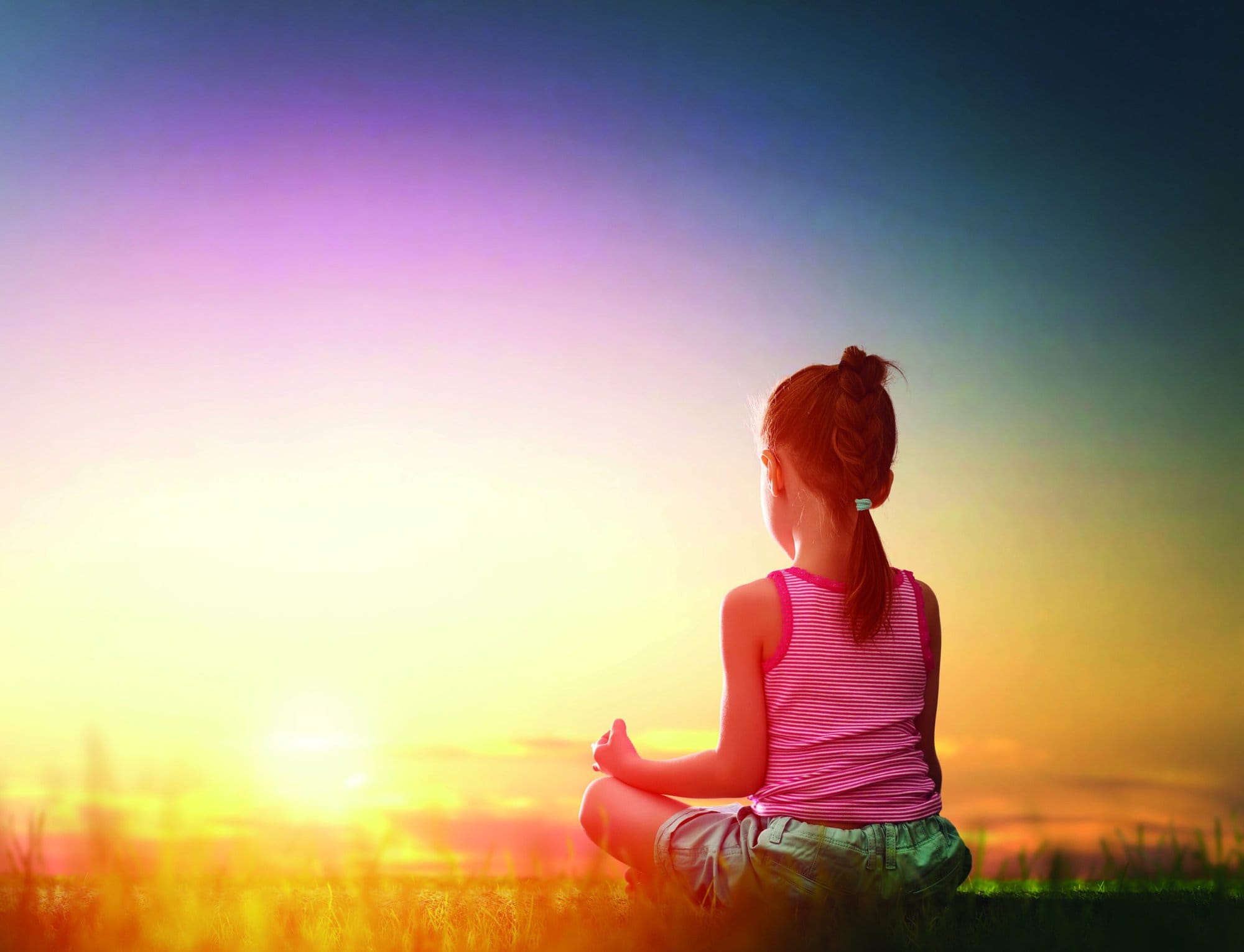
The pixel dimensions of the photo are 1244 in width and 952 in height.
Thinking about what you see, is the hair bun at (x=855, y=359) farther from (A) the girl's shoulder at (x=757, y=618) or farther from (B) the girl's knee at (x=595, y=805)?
(B) the girl's knee at (x=595, y=805)

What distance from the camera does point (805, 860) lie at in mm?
2600

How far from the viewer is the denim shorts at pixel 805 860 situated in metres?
2.60

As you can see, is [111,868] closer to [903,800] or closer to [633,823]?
[633,823]

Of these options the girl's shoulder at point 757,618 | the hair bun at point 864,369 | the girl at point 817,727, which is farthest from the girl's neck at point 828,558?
the hair bun at point 864,369

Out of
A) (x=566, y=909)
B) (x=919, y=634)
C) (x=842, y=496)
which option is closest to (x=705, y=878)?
(x=566, y=909)

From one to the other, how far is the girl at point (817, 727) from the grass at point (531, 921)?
→ 0.13 meters

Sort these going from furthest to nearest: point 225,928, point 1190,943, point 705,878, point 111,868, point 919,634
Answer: point 919,634, point 705,878, point 225,928, point 111,868, point 1190,943

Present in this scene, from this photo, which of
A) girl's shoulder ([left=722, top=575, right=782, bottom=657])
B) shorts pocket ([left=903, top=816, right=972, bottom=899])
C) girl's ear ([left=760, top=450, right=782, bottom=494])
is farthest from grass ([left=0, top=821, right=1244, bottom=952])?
girl's ear ([left=760, top=450, right=782, bottom=494])

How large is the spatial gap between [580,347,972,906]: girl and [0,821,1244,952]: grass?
0.13m

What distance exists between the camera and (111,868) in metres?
2.36

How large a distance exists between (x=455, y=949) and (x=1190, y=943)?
1552mm

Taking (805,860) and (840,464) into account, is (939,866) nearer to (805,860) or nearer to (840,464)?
(805,860)

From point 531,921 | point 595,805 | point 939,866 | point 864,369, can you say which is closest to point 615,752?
point 595,805

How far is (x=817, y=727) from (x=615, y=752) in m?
0.58
